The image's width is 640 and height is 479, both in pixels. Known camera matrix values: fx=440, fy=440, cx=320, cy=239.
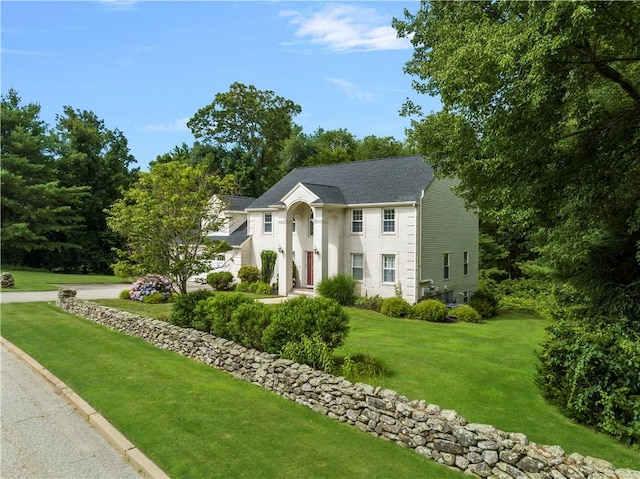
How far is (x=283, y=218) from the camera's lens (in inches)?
1068

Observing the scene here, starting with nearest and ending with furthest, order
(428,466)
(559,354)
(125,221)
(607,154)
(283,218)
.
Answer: (428,466) < (559,354) < (607,154) < (125,221) < (283,218)

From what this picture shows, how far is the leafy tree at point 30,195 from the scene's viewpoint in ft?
122

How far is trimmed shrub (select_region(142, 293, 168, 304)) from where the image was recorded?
21797 millimetres

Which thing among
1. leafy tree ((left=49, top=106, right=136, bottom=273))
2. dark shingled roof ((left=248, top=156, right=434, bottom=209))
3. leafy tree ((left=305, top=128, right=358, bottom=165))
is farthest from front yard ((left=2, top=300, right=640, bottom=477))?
leafy tree ((left=305, top=128, right=358, bottom=165))

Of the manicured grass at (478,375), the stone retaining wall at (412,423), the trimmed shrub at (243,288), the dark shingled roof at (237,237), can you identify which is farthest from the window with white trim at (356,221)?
the stone retaining wall at (412,423)

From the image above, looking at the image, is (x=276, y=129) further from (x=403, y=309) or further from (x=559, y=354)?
(x=559, y=354)

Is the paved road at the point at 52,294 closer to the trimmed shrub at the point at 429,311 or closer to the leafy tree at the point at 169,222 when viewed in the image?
the leafy tree at the point at 169,222

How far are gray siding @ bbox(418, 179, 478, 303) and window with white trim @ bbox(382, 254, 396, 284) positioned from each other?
1.46 m

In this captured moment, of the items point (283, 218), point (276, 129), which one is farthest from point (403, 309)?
point (276, 129)

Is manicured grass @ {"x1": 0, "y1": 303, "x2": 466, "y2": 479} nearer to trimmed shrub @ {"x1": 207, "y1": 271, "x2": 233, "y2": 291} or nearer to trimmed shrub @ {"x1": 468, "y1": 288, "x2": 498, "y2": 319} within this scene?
trimmed shrub @ {"x1": 207, "y1": 271, "x2": 233, "y2": 291}

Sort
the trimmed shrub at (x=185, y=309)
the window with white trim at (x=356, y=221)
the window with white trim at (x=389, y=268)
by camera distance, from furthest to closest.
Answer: the window with white trim at (x=356, y=221), the window with white trim at (x=389, y=268), the trimmed shrub at (x=185, y=309)

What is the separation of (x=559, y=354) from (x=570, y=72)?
224 inches

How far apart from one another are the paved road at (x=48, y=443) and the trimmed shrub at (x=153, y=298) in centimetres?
1231

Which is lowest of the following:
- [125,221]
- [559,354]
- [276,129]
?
[559,354]
